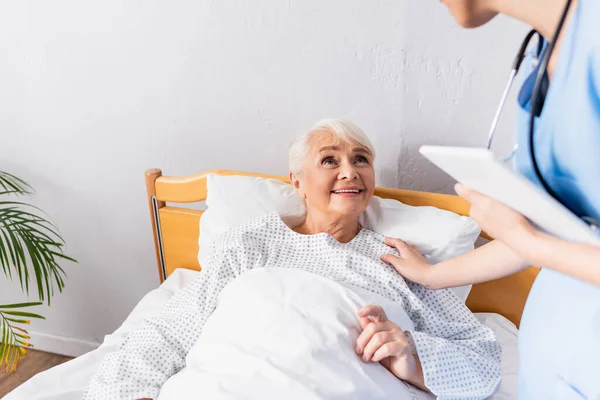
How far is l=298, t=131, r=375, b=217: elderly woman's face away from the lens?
4.99 feet

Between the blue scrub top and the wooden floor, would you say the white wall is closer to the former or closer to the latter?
the wooden floor

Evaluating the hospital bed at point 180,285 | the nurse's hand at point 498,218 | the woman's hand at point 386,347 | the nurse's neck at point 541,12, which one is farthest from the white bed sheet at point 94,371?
the nurse's neck at point 541,12

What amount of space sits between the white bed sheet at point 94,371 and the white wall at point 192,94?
454 mm

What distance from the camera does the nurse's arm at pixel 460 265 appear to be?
1.08 m

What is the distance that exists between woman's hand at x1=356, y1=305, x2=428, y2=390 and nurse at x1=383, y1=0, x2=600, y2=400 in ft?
1.02

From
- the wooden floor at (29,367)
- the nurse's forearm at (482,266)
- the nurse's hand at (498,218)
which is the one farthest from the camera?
the wooden floor at (29,367)

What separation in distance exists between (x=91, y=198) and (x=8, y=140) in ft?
1.27

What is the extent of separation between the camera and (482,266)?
1127mm

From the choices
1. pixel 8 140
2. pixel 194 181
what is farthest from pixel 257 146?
pixel 8 140

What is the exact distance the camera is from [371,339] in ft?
3.91

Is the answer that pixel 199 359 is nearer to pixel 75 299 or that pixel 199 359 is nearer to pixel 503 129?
pixel 503 129

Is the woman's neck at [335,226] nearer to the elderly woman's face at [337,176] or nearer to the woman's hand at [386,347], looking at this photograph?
the elderly woman's face at [337,176]

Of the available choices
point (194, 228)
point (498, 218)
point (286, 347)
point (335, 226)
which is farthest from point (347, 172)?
point (498, 218)

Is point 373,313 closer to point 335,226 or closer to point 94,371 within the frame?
point 335,226
